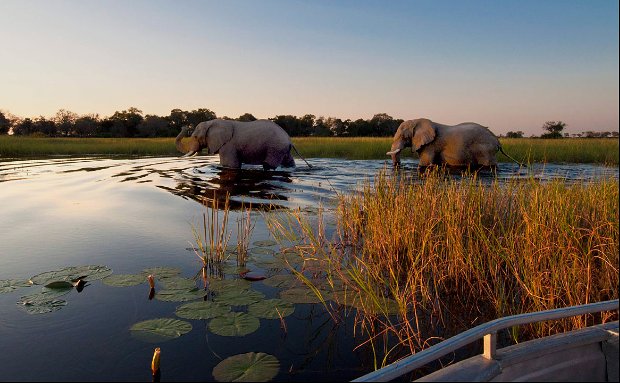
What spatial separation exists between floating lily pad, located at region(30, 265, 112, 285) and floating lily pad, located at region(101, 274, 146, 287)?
0.13m

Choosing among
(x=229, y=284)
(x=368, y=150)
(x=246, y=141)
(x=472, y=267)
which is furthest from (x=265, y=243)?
(x=368, y=150)

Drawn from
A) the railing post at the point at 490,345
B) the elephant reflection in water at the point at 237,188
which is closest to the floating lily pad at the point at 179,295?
the railing post at the point at 490,345

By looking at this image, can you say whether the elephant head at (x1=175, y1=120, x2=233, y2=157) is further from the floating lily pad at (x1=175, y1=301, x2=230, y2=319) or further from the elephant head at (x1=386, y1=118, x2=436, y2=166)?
the floating lily pad at (x1=175, y1=301, x2=230, y2=319)

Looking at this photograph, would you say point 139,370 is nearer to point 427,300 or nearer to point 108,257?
point 427,300

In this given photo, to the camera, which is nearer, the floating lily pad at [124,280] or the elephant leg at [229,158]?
the floating lily pad at [124,280]

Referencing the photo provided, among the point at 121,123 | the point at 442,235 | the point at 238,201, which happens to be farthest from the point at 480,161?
the point at 121,123

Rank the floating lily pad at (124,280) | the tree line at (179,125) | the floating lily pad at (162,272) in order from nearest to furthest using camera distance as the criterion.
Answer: the floating lily pad at (124,280), the floating lily pad at (162,272), the tree line at (179,125)

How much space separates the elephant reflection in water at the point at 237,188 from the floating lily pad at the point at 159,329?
418 centimetres

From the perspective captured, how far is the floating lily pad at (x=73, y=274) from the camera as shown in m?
3.94

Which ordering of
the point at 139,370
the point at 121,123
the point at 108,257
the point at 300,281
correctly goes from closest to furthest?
1. the point at 139,370
2. the point at 300,281
3. the point at 108,257
4. the point at 121,123

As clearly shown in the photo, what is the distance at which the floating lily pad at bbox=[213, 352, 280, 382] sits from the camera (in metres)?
2.43

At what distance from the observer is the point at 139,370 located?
8.24 feet

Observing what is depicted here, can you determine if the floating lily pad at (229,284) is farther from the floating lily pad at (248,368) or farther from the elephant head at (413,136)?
the elephant head at (413,136)

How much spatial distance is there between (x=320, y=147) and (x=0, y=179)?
15677 millimetres
